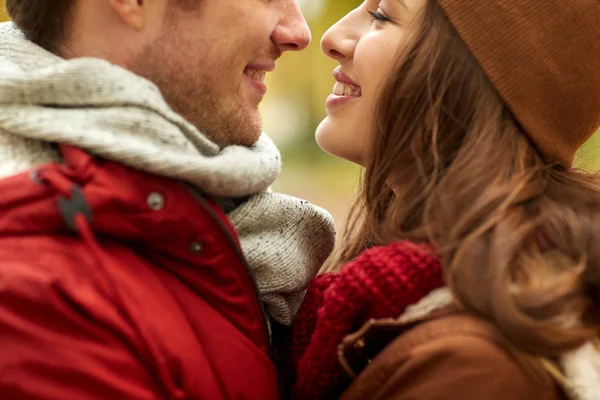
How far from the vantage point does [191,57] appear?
1.43 meters

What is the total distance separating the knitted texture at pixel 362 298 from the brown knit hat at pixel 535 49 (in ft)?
1.17

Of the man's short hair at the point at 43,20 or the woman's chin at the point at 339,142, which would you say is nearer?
the man's short hair at the point at 43,20

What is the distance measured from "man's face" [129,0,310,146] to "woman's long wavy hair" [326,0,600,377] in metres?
0.30

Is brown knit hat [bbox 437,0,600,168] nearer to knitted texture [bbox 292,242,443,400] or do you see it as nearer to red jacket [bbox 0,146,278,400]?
knitted texture [bbox 292,242,443,400]

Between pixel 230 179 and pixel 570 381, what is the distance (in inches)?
25.5

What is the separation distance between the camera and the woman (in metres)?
1.07

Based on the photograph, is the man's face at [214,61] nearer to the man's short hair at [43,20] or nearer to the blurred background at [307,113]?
the man's short hair at [43,20]

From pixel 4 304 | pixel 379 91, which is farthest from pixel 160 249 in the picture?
pixel 379 91

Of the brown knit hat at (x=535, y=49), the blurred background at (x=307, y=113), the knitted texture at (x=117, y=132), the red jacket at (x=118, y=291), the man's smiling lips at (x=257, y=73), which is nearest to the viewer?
the red jacket at (x=118, y=291)

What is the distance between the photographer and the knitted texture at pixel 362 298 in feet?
3.83

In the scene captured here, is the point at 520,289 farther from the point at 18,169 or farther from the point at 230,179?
the point at 18,169

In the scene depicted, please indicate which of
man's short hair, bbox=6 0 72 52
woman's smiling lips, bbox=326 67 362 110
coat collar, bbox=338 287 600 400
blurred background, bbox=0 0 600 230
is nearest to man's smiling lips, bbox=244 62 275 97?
woman's smiling lips, bbox=326 67 362 110

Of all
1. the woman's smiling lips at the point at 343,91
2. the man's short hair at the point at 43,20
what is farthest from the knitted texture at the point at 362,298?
the man's short hair at the point at 43,20

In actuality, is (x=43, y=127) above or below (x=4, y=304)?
above
